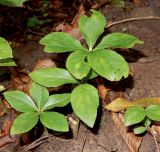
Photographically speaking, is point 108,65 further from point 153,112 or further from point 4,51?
point 4,51

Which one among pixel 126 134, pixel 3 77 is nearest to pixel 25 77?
pixel 3 77

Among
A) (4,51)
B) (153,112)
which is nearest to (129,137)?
(153,112)

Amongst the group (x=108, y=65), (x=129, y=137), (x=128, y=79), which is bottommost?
(x=129, y=137)

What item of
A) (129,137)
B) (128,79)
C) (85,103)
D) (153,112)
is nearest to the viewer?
(85,103)

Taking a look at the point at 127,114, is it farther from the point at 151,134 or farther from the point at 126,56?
the point at 126,56

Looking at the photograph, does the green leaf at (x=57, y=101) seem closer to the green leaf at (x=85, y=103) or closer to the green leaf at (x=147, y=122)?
the green leaf at (x=85, y=103)

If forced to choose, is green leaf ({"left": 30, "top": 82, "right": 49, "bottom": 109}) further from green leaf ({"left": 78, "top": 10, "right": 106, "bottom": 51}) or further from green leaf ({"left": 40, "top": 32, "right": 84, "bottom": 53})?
green leaf ({"left": 78, "top": 10, "right": 106, "bottom": 51})

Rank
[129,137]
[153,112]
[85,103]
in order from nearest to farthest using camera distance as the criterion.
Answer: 1. [85,103]
2. [153,112]
3. [129,137]
